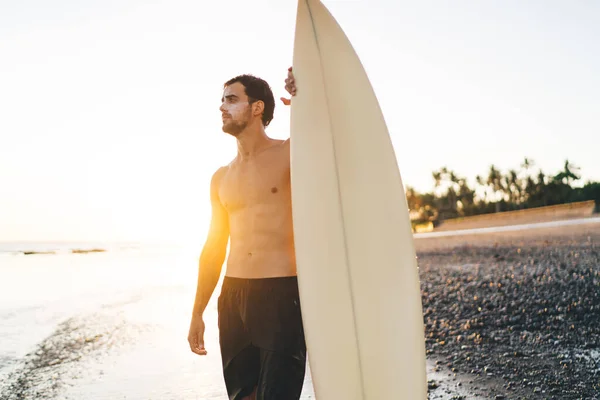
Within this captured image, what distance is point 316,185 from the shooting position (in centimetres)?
210

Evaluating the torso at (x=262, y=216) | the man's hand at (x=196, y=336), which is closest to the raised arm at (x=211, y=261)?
the man's hand at (x=196, y=336)

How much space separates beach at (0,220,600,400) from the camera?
4.29m

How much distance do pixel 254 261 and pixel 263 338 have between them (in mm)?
325

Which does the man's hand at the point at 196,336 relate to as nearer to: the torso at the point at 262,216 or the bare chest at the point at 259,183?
the torso at the point at 262,216

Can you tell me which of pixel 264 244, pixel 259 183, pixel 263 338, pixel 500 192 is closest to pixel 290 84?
pixel 259 183

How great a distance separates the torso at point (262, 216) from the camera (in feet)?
6.77

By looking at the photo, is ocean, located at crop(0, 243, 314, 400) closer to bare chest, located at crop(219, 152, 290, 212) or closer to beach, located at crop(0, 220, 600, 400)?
beach, located at crop(0, 220, 600, 400)

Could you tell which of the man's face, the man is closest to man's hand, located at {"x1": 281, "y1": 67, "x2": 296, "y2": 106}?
the man

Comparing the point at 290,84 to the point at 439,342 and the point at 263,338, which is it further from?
the point at 439,342

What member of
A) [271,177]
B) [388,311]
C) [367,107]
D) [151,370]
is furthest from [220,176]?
[151,370]

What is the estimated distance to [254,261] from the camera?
2066mm

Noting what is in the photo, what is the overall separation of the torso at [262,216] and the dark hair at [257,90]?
196mm

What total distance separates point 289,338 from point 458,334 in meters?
4.64

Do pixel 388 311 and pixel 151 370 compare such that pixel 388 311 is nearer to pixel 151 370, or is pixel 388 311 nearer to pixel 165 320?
pixel 151 370
